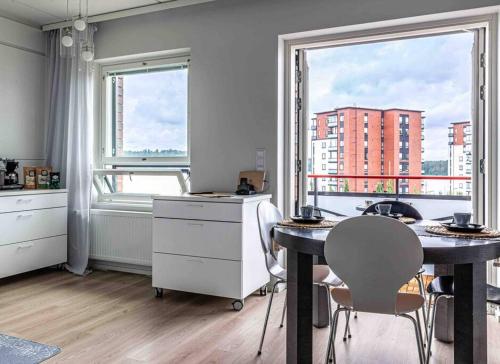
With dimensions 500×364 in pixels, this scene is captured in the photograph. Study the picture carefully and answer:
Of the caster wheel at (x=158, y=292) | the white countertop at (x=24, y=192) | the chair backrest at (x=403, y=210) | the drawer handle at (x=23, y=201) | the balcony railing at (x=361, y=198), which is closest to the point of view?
the chair backrest at (x=403, y=210)

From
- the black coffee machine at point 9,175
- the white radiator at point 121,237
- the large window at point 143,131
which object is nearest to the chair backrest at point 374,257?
the large window at point 143,131

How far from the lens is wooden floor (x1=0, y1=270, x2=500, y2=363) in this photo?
2.41m

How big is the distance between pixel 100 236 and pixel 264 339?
7.64 ft

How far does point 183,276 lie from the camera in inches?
131

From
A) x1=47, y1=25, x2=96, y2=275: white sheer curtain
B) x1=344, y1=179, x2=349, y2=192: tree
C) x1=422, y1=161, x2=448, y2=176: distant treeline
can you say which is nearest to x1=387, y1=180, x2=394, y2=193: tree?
Answer: x1=344, y1=179, x2=349, y2=192: tree

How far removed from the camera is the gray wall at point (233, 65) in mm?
3518

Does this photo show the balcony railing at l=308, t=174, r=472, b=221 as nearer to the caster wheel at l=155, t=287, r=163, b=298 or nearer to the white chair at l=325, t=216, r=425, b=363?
the caster wheel at l=155, t=287, r=163, b=298

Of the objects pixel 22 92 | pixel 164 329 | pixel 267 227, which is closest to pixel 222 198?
pixel 267 227

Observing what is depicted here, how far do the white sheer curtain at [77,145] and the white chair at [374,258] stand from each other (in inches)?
123

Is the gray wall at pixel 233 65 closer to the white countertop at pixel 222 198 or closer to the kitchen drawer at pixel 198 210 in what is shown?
the white countertop at pixel 222 198

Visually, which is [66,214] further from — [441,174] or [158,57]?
[441,174]

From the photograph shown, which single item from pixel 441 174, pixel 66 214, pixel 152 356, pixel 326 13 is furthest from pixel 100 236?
pixel 441 174

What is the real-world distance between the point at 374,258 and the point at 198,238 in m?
1.78

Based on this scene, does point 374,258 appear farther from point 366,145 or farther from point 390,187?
point 390,187
